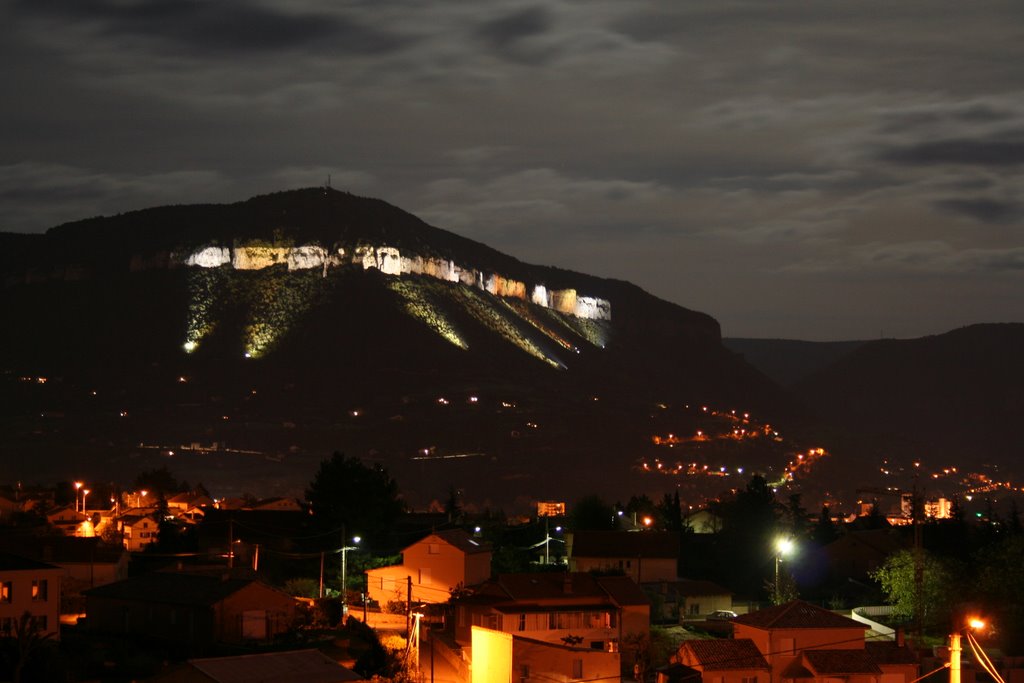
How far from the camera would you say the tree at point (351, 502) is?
229ft

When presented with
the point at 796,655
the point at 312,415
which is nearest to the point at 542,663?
the point at 796,655

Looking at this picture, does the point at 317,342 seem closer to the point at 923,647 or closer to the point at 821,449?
the point at 821,449

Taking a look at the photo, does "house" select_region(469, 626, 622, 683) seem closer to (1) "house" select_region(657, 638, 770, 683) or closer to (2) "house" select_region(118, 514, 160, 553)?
(1) "house" select_region(657, 638, 770, 683)

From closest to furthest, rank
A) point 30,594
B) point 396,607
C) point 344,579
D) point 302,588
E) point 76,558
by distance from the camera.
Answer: point 30,594 < point 396,607 < point 302,588 < point 344,579 < point 76,558

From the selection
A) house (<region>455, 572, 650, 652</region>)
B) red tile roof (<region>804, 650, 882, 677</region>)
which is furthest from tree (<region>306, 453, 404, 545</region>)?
red tile roof (<region>804, 650, 882, 677</region>)

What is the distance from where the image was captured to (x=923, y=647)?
1869 inches

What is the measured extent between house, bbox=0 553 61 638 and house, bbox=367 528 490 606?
14.6 m

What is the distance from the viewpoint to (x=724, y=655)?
41.8 metres

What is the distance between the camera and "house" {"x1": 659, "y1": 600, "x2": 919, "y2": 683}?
40938 millimetres

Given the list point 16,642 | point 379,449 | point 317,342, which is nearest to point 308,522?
point 16,642

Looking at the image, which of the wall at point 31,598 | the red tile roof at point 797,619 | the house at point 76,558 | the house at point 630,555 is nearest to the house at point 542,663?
the red tile roof at point 797,619

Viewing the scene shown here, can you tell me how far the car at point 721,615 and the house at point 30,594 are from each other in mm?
22255

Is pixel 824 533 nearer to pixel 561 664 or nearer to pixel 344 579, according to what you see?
pixel 344 579

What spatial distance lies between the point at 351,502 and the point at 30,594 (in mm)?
26428
